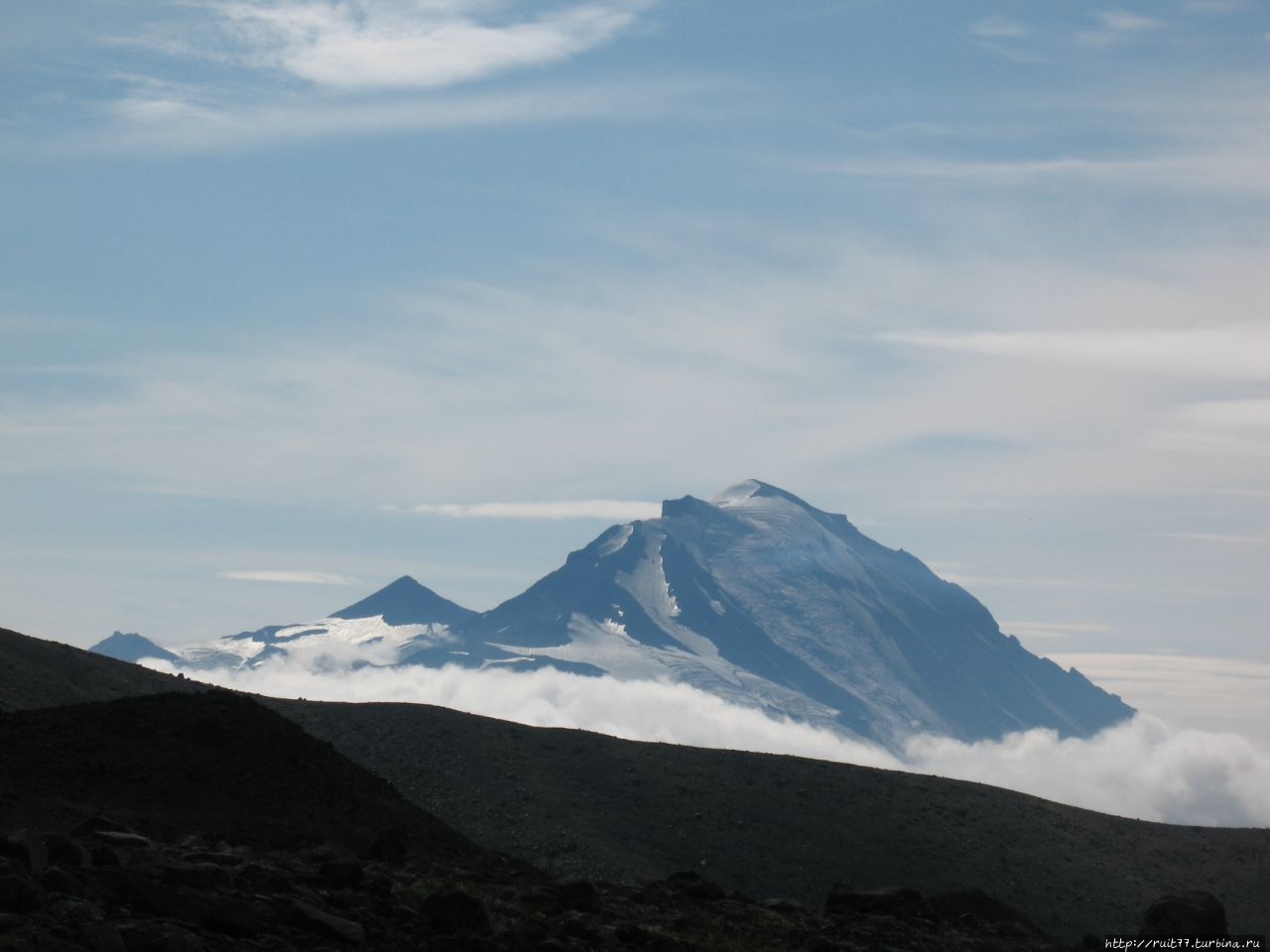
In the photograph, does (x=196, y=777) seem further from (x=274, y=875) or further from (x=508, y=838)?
(x=508, y=838)

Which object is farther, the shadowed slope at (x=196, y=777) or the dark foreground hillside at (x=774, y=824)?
the dark foreground hillside at (x=774, y=824)

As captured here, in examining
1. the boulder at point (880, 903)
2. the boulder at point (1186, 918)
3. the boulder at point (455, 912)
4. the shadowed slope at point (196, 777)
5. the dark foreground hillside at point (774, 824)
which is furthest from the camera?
the dark foreground hillside at point (774, 824)

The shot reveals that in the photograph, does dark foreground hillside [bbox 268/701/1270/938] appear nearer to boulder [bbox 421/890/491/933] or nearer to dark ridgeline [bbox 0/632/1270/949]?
dark ridgeline [bbox 0/632/1270/949]

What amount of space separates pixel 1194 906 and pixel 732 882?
20926 millimetres

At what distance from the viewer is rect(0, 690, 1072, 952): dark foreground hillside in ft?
70.1

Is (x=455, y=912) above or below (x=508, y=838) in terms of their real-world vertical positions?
above

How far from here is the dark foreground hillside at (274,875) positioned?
21.4 metres

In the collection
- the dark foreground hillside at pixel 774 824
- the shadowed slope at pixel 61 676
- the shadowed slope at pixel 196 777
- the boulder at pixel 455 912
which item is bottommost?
the dark foreground hillside at pixel 774 824

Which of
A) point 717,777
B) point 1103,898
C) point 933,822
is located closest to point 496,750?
point 717,777

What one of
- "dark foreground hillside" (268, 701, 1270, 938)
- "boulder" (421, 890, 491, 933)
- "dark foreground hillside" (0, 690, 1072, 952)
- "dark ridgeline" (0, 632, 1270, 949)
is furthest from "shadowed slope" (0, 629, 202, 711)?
"boulder" (421, 890, 491, 933)

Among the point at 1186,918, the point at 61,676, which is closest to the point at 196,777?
the point at 1186,918

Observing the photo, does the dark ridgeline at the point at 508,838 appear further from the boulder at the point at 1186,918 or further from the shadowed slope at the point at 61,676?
the boulder at the point at 1186,918

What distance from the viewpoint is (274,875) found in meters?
25.2

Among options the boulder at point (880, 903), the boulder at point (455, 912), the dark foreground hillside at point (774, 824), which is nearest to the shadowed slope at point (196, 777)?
the boulder at point (455, 912)
